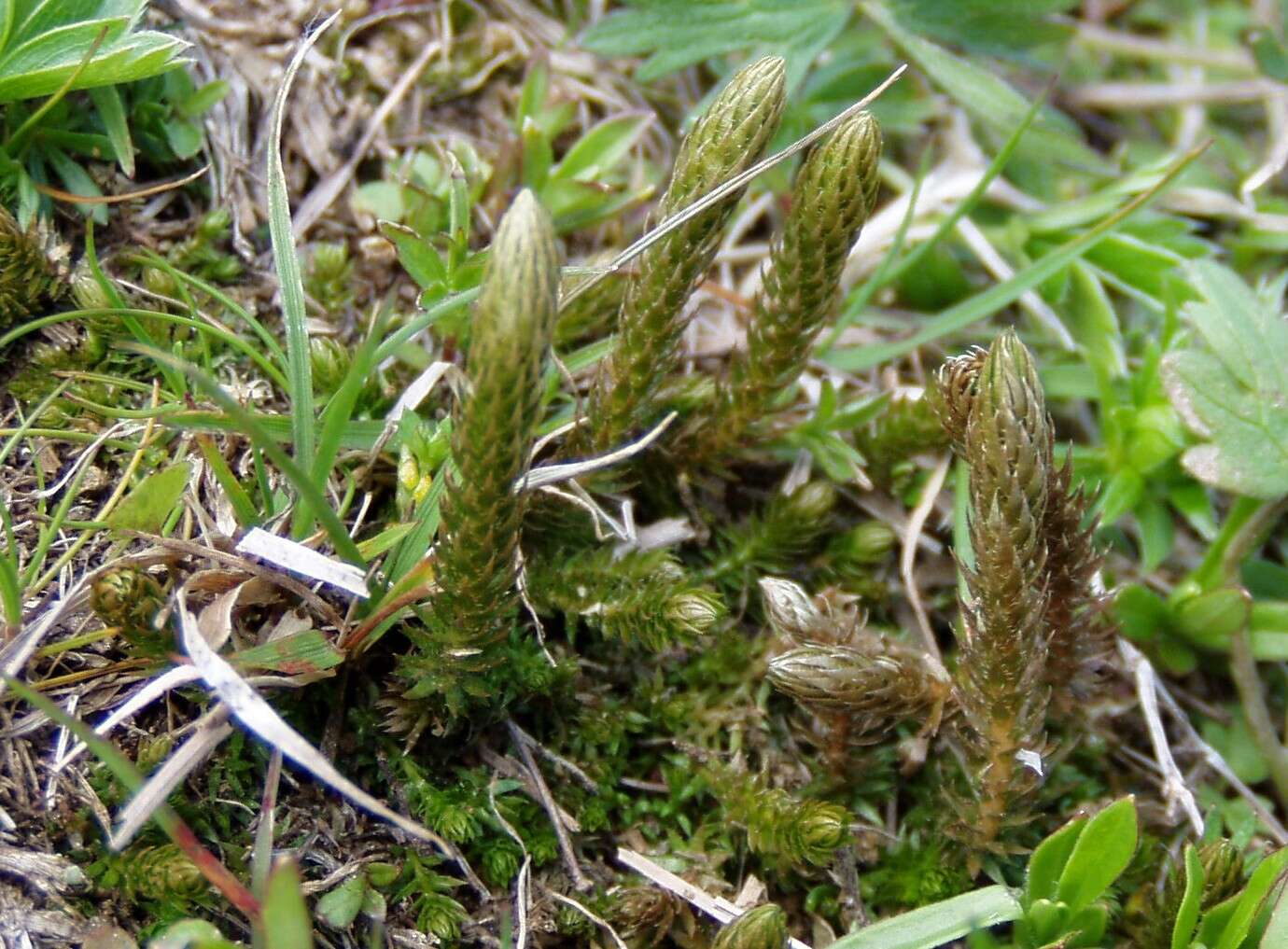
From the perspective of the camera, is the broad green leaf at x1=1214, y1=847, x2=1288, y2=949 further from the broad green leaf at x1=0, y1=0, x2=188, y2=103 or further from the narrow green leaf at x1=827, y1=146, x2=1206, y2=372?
the broad green leaf at x1=0, y1=0, x2=188, y2=103

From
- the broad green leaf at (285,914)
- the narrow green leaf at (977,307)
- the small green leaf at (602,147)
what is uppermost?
the small green leaf at (602,147)

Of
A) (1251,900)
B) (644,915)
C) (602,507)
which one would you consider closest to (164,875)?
(644,915)

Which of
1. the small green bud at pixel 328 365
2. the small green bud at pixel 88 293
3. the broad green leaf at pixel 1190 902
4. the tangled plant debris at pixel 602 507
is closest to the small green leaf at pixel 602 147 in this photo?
the tangled plant debris at pixel 602 507

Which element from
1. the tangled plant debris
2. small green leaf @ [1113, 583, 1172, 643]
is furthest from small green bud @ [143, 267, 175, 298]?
small green leaf @ [1113, 583, 1172, 643]

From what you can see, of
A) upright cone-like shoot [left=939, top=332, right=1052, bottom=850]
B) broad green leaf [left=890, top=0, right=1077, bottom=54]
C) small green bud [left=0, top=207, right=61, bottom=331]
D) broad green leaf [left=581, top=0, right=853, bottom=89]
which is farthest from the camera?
broad green leaf [left=890, top=0, right=1077, bottom=54]

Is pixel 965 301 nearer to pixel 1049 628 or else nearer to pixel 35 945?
pixel 1049 628

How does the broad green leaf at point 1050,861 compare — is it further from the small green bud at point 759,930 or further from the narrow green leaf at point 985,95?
the narrow green leaf at point 985,95

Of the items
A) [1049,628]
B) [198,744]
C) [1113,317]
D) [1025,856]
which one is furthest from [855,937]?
[1113,317]
